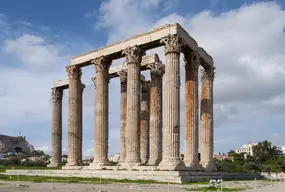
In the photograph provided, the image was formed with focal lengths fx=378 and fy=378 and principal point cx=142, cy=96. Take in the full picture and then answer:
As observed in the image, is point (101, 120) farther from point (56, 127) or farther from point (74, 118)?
point (56, 127)

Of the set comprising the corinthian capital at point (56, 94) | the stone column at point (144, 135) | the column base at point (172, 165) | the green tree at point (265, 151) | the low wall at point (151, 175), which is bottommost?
the green tree at point (265, 151)

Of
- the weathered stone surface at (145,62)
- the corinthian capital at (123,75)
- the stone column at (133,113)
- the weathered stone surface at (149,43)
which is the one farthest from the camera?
the corinthian capital at (123,75)

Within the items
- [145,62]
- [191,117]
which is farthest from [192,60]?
[145,62]

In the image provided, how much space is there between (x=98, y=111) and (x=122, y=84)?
30.0 ft

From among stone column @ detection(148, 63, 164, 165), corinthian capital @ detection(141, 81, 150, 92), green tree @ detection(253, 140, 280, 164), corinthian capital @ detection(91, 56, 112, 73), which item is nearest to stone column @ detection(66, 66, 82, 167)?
corinthian capital @ detection(91, 56, 112, 73)

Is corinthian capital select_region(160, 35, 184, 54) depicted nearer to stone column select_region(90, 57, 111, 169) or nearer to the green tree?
stone column select_region(90, 57, 111, 169)

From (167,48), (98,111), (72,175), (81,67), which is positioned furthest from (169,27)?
(72,175)

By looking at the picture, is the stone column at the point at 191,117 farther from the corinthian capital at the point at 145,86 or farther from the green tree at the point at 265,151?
the green tree at the point at 265,151

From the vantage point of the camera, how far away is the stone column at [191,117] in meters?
41.4

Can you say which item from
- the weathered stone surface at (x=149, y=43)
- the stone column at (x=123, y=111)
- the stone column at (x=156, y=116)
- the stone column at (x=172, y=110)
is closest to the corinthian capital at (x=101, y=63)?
the weathered stone surface at (x=149, y=43)

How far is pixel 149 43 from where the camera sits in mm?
42219

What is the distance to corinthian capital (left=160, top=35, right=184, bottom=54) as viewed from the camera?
38875 millimetres

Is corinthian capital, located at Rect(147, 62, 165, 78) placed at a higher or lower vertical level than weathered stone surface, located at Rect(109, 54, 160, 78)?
lower

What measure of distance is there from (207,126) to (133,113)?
11184 mm
